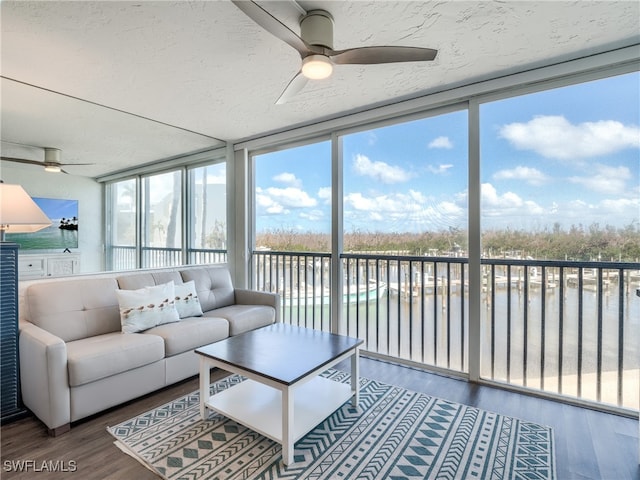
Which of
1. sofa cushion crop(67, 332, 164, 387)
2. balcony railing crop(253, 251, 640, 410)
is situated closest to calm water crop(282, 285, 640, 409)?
balcony railing crop(253, 251, 640, 410)

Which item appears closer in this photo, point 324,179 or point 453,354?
point 453,354

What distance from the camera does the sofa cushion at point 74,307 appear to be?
2256 mm

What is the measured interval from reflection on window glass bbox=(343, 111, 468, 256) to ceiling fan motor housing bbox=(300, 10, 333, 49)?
1.52 metres

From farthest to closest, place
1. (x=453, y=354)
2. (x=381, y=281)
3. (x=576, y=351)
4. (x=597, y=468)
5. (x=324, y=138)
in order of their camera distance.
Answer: (x=324, y=138) < (x=381, y=281) < (x=453, y=354) < (x=576, y=351) < (x=597, y=468)

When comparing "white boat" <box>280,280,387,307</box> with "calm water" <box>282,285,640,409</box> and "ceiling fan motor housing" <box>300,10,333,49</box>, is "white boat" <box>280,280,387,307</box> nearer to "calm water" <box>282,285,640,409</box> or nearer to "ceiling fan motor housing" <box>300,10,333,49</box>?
"calm water" <box>282,285,640,409</box>

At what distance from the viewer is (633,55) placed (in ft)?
6.72

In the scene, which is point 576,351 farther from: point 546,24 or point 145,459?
point 145,459

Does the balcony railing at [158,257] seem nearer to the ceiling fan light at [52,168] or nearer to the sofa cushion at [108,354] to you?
the ceiling fan light at [52,168]

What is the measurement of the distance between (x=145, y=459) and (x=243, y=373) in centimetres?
65

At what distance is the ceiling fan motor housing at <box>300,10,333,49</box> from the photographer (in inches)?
67.7

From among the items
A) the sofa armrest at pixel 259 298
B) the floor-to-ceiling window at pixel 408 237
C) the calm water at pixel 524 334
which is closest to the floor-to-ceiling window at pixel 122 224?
the sofa armrest at pixel 259 298

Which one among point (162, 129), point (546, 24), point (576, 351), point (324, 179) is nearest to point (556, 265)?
point (576, 351)

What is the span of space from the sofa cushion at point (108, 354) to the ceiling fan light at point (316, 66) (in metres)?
2.14

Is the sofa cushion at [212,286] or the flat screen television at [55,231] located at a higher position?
the flat screen television at [55,231]
